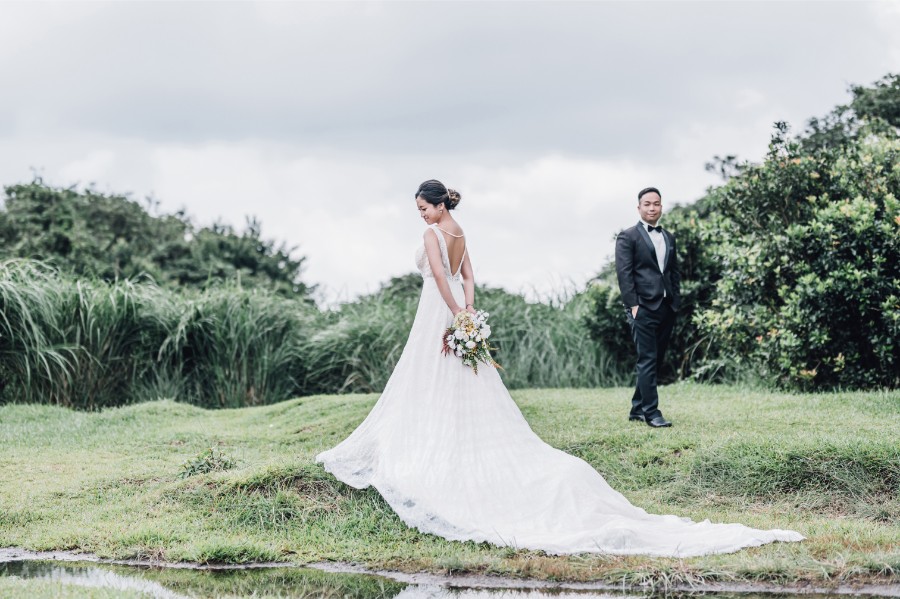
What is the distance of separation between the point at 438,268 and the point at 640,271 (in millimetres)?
2796

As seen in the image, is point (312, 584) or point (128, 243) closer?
point (312, 584)

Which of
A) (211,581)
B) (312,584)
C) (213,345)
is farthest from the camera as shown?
(213,345)

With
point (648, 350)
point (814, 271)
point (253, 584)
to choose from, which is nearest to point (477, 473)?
point (253, 584)

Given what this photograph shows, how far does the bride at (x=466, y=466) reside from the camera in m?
5.57

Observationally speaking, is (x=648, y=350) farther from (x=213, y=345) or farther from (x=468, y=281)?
(x=213, y=345)

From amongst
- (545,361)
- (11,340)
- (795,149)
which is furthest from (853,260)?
(11,340)

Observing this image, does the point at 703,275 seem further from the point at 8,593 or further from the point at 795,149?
the point at 8,593

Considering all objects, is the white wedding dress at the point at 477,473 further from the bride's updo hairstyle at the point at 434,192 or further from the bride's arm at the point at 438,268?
the bride's updo hairstyle at the point at 434,192

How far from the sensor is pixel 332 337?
46.7 ft

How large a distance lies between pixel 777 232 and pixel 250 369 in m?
7.87

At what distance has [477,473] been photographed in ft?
20.4

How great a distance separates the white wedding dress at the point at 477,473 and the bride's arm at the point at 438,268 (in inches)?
3.3

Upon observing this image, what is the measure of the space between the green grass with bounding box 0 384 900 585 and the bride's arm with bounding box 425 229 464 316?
4.99 ft

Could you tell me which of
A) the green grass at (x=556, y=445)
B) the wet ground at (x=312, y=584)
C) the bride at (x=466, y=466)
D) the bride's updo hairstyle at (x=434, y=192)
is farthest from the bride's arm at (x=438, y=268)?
the wet ground at (x=312, y=584)
